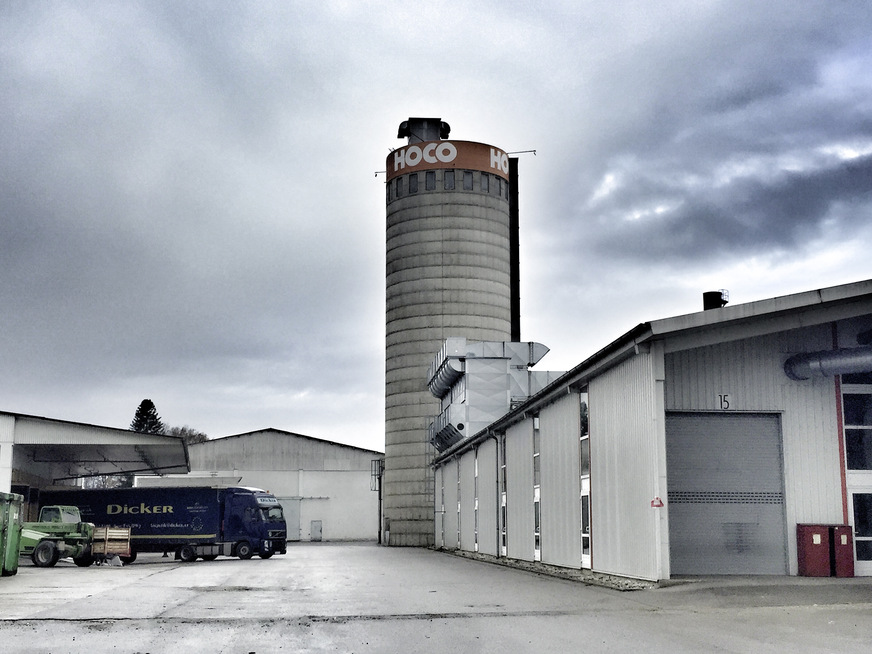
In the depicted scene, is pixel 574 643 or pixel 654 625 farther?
pixel 654 625

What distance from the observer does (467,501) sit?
4675 centimetres

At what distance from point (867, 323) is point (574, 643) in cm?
1479

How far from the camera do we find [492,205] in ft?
209

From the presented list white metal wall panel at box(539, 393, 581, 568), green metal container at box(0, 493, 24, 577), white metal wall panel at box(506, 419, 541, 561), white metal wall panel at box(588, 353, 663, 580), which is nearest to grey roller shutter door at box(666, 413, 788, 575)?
white metal wall panel at box(588, 353, 663, 580)

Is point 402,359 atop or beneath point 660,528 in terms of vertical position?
atop

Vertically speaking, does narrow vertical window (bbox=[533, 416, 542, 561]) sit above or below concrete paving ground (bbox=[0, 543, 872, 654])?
above

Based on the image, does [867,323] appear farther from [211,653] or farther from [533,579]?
[211,653]

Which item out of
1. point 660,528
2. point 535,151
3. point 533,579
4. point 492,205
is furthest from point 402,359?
point 660,528

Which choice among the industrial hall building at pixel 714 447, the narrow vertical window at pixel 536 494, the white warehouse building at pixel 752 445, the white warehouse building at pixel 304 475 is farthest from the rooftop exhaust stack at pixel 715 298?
the white warehouse building at pixel 304 475

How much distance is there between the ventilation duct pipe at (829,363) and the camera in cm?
2230

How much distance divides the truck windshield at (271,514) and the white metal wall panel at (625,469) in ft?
76.9

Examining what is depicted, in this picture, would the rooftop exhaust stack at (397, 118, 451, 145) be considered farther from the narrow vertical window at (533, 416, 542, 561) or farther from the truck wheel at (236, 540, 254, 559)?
the narrow vertical window at (533, 416, 542, 561)

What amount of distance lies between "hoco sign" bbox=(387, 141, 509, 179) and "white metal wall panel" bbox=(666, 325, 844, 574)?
41292 millimetres

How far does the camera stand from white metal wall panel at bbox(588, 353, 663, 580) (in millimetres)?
20141
